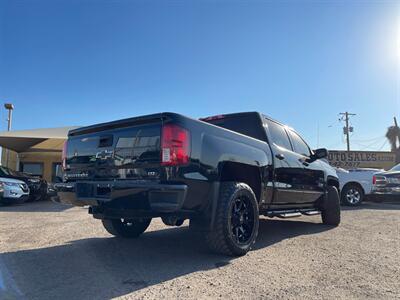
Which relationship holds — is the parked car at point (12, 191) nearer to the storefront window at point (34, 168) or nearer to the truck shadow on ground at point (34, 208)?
the truck shadow on ground at point (34, 208)

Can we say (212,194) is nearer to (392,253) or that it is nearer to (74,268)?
(74,268)

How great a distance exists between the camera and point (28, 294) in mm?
3400

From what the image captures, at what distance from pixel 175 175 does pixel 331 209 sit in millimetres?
4797

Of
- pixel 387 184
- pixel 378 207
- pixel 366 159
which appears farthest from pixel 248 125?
pixel 366 159

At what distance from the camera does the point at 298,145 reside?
7148 millimetres

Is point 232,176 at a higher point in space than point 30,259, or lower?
higher

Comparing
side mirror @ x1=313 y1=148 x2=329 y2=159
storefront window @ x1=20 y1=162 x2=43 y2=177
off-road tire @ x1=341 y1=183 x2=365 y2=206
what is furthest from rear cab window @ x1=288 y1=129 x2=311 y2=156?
storefront window @ x1=20 y1=162 x2=43 y2=177

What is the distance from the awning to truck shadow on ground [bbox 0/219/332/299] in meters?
12.0

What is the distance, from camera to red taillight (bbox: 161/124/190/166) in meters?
3.98

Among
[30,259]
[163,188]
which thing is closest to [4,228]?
[30,259]

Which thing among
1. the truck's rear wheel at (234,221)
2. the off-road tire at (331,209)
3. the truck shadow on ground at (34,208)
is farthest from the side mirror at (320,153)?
the truck shadow on ground at (34,208)

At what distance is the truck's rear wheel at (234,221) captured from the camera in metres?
4.43

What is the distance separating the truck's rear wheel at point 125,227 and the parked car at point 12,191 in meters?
8.22

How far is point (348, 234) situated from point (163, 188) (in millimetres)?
4202
